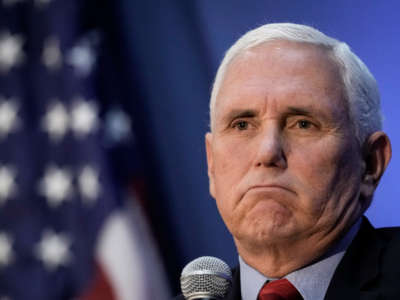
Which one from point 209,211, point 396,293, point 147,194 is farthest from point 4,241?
point 396,293

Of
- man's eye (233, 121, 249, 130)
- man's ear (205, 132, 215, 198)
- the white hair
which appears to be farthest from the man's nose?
man's ear (205, 132, 215, 198)

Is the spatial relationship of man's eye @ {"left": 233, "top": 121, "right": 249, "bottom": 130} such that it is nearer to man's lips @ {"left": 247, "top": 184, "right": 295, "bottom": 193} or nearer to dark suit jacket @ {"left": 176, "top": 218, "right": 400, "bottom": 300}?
man's lips @ {"left": 247, "top": 184, "right": 295, "bottom": 193}

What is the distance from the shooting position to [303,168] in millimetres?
1713

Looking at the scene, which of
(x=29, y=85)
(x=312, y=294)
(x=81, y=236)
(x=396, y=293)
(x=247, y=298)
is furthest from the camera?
(x=29, y=85)

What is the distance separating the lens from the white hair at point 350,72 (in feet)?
6.07

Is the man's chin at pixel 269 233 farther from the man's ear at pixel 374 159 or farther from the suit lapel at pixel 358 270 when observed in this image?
the man's ear at pixel 374 159

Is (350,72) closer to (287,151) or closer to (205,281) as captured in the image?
(287,151)

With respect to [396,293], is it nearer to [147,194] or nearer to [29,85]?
[147,194]

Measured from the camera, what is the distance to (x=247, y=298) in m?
1.88

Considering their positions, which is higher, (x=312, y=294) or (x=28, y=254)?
(x=312, y=294)

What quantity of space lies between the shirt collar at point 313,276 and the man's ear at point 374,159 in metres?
0.12

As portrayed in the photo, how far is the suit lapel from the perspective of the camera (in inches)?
65.6

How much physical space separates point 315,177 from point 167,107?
1547mm

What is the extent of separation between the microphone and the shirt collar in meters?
0.26
